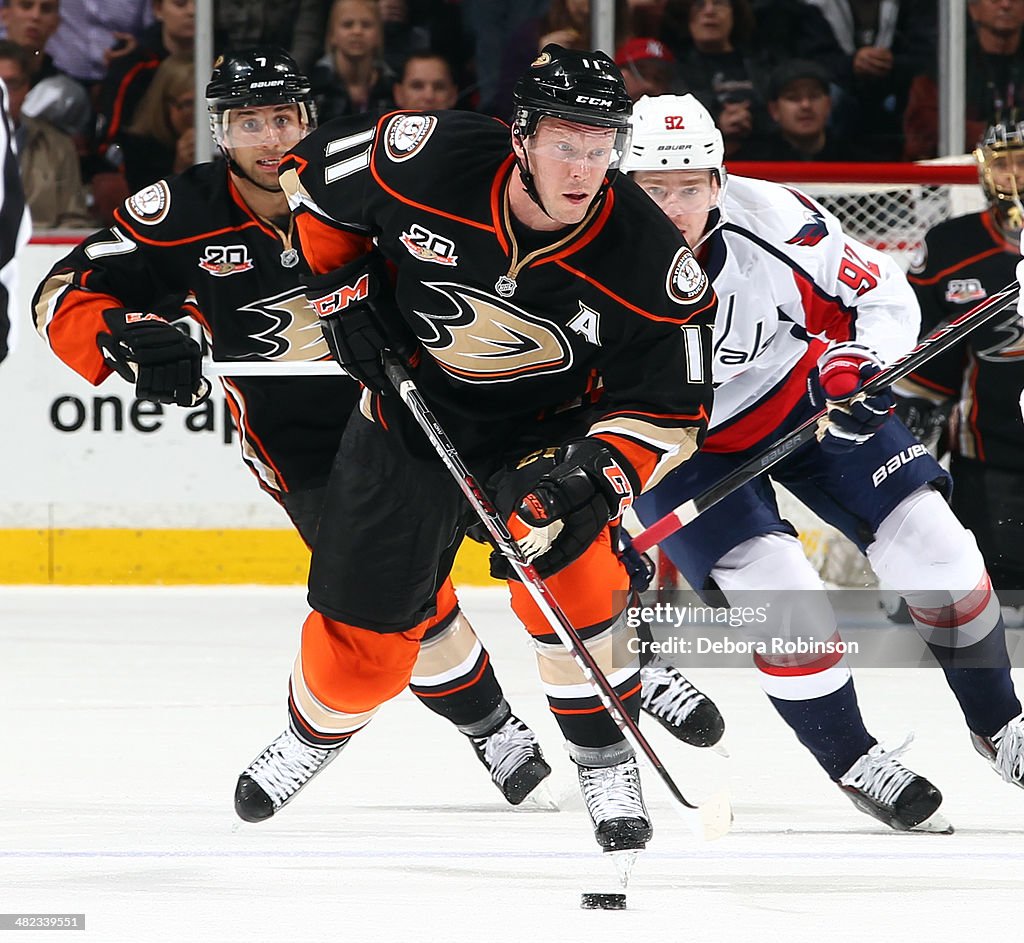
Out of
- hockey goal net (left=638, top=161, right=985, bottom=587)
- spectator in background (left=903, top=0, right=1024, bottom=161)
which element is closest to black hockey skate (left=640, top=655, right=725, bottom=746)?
hockey goal net (left=638, top=161, right=985, bottom=587)

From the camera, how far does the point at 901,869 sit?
268cm

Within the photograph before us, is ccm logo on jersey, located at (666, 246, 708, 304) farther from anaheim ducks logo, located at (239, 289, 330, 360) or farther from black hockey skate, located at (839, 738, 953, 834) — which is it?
anaheim ducks logo, located at (239, 289, 330, 360)

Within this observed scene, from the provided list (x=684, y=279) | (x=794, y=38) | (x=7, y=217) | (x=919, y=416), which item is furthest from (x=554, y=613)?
(x=794, y=38)

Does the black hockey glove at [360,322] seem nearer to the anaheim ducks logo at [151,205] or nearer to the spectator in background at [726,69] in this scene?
the anaheim ducks logo at [151,205]

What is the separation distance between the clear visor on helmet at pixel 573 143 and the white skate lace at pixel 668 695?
1168 mm

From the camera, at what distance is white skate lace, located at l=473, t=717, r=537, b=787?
10.5 ft

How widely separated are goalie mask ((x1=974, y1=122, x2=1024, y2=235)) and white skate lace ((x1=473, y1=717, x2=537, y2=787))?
214cm

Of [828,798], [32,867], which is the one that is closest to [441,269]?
[32,867]

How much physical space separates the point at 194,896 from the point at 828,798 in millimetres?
1178

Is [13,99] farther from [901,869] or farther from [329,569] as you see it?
[901,869]

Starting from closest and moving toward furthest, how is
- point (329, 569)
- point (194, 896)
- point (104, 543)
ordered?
point (194, 896) < point (329, 569) < point (104, 543)

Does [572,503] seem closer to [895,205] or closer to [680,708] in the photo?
[680,708]

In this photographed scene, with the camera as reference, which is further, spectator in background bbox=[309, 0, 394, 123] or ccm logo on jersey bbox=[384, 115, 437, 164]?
spectator in background bbox=[309, 0, 394, 123]

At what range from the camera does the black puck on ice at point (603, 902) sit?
240 cm
